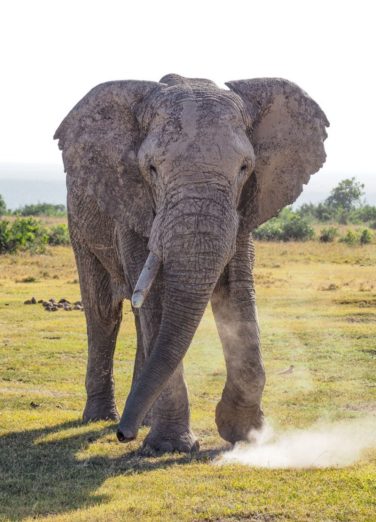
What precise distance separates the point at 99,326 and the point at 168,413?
2.78 meters

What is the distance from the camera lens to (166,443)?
7.82 m

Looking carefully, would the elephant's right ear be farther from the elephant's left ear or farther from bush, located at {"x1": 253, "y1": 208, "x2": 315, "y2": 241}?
bush, located at {"x1": 253, "y1": 208, "x2": 315, "y2": 241}

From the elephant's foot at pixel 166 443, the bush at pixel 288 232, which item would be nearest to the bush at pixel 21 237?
the bush at pixel 288 232

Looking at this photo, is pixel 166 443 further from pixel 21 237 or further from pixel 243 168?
pixel 21 237

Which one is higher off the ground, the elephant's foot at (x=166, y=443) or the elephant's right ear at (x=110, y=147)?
the elephant's right ear at (x=110, y=147)

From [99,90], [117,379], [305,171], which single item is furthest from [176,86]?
[117,379]

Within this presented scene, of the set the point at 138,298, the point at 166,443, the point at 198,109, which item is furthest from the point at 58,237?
the point at 138,298

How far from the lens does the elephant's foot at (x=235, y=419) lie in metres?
8.27

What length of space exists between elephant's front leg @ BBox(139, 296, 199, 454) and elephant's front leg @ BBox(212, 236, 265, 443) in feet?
1.66

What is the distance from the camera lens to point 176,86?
25.2 feet

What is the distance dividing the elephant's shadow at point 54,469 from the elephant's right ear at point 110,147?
1723 millimetres

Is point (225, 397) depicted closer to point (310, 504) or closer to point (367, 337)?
point (310, 504)

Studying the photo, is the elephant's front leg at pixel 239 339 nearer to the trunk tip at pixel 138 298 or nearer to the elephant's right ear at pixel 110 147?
the elephant's right ear at pixel 110 147

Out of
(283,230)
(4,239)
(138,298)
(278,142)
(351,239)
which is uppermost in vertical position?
(283,230)
